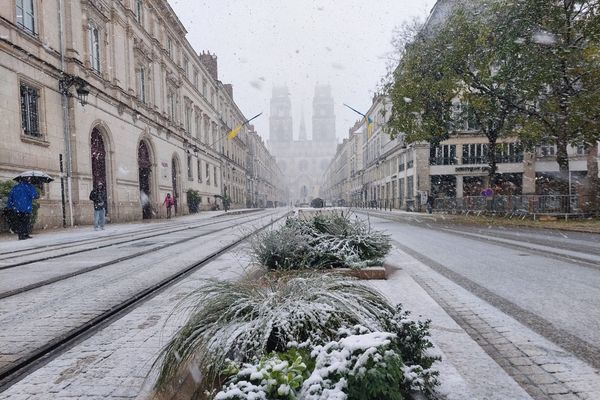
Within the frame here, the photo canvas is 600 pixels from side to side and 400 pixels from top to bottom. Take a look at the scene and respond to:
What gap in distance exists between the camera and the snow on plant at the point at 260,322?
1.96 m

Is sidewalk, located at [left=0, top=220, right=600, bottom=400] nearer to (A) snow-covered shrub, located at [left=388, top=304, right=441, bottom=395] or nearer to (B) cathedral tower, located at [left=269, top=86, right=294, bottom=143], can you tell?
(A) snow-covered shrub, located at [left=388, top=304, right=441, bottom=395]

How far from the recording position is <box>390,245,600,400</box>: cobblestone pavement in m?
2.07

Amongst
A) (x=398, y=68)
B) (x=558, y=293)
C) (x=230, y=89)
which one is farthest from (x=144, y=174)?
(x=230, y=89)

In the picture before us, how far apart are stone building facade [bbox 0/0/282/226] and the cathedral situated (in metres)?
132

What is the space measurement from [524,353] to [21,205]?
13.1 meters

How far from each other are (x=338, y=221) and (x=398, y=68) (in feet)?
49.9

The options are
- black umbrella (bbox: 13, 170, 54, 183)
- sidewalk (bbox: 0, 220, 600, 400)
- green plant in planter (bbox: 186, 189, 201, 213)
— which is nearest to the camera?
sidewalk (bbox: 0, 220, 600, 400)

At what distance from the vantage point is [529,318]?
3.34 m

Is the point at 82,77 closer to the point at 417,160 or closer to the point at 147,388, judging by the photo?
the point at 147,388

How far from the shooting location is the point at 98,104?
18.2 metres

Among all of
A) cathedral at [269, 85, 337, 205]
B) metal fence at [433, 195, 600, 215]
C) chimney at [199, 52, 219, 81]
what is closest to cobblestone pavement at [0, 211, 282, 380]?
metal fence at [433, 195, 600, 215]

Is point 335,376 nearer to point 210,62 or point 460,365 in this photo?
point 460,365

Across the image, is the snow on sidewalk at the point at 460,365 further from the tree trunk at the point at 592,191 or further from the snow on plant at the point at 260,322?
the tree trunk at the point at 592,191

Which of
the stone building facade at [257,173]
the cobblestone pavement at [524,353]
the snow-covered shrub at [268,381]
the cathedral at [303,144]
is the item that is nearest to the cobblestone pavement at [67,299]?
the snow-covered shrub at [268,381]
